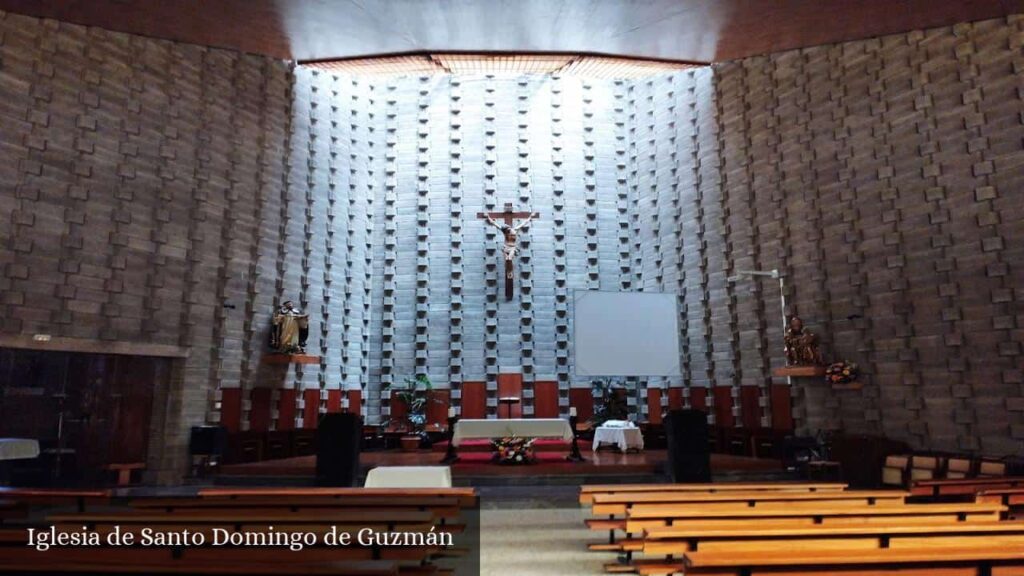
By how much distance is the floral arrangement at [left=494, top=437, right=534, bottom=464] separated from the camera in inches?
365

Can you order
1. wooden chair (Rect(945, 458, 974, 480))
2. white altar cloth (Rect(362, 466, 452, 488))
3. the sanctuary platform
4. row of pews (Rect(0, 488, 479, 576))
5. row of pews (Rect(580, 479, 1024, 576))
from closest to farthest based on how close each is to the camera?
1. row of pews (Rect(0, 488, 479, 576))
2. row of pews (Rect(580, 479, 1024, 576))
3. white altar cloth (Rect(362, 466, 452, 488))
4. wooden chair (Rect(945, 458, 974, 480))
5. the sanctuary platform

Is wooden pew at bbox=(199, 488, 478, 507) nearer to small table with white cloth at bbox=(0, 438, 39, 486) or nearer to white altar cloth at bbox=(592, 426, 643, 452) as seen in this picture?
small table with white cloth at bbox=(0, 438, 39, 486)

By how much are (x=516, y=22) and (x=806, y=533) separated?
415 inches

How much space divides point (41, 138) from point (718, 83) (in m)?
12.4

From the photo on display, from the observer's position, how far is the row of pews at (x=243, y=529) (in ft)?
7.48

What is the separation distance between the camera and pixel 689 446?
7.66 meters

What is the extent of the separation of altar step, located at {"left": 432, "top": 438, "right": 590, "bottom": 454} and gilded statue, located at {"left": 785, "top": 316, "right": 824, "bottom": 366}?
13.3 feet

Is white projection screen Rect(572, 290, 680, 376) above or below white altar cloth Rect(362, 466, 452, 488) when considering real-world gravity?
above

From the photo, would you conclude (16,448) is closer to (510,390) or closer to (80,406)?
(80,406)

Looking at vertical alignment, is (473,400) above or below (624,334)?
below

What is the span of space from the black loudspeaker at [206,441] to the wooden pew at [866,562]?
9590 millimetres

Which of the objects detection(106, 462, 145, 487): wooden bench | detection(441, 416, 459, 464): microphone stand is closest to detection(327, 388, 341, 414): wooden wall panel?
detection(106, 462, 145, 487): wooden bench

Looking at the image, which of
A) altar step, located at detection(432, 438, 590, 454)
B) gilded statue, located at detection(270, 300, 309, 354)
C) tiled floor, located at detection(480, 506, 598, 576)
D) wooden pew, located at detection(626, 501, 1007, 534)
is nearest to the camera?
wooden pew, located at detection(626, 501, 1007, 534)

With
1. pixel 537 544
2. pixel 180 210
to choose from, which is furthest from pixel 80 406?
pixel 537 544
